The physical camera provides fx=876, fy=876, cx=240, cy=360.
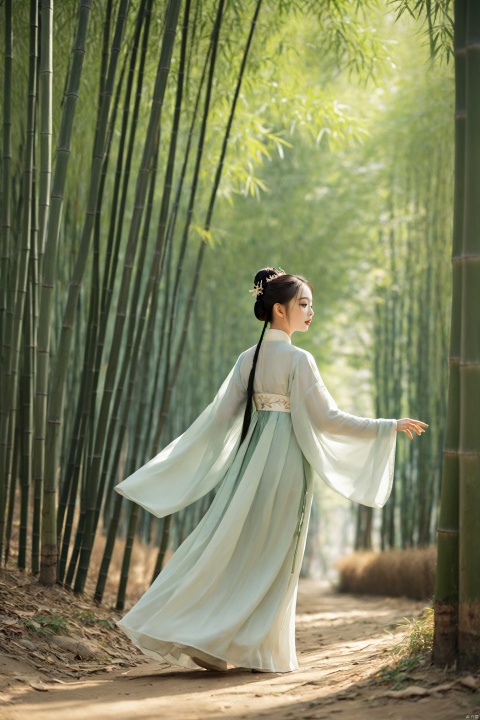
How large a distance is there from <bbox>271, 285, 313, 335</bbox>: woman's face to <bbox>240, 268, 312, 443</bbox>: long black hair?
0.05ft

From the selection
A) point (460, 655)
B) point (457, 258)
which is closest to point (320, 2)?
point (457, 258)

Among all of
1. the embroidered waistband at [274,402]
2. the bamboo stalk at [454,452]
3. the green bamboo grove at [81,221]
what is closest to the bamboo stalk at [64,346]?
the green bamboo grove at [81,221]

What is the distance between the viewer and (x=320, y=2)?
4.37 m

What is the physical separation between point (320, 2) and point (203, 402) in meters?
3.76

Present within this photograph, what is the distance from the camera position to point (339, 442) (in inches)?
106

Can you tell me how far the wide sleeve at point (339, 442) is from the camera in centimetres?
258

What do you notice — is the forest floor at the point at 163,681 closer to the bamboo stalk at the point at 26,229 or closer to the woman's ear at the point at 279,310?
the bamboo stalk at the point at 26,229

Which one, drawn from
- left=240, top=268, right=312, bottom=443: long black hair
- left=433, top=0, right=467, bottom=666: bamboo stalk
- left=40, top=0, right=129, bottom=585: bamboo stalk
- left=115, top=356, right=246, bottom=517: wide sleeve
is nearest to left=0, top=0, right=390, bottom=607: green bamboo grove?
left=40, top=0, right=129, bottom=585: bamboo stalk

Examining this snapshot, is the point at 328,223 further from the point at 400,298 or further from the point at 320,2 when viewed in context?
the point at 320,2

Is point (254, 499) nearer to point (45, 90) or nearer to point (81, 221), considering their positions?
point (45, 90)

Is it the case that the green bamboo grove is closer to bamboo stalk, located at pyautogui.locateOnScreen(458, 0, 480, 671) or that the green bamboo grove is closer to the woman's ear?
the woman's ear

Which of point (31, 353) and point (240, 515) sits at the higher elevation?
point (31, 353)

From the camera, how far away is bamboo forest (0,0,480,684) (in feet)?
9.05

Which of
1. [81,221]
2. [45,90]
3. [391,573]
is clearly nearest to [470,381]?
[45,90]
